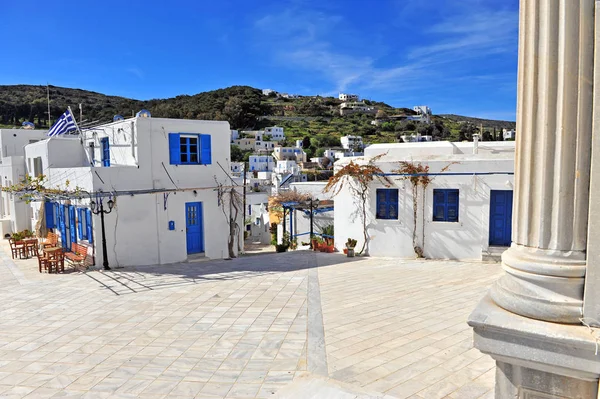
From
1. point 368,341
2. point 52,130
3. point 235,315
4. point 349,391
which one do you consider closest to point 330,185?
point 235,315

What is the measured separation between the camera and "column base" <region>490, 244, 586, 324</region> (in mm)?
2590

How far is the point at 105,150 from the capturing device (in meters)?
16.2

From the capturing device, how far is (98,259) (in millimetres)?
13086

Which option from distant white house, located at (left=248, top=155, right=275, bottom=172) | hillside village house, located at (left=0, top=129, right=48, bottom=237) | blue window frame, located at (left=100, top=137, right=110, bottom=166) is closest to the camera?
blue window frame, located at (left=100, top=137, right=110, bottom=166)

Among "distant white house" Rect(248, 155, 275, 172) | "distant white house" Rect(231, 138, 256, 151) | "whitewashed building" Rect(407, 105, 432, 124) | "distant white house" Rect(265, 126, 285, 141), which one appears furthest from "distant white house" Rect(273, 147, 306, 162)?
"whitewashed building" Rect(407, 105, 432, 124)

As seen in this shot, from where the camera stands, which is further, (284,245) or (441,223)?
(284,245)

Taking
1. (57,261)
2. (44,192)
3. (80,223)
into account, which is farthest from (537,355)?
(44,192)

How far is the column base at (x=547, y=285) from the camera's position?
8.50 ft

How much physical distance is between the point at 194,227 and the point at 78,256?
3906mm

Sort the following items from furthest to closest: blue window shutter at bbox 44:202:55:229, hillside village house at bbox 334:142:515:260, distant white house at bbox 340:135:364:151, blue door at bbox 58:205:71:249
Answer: distant white house at bbox 340:135:364:151, blue window shutter at bbox 44:202:55:229, blue door at bbox 58:205:71:249, hillside village house at bbox 334:142:515:260

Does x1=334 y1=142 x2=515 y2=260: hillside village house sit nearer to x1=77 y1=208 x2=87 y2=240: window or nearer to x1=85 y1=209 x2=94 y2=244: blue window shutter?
x1=85 y1=209 x2=94 y2=244: blue window shutter

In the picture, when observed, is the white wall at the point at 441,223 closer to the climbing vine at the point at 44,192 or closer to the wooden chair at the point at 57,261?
the climbing vine at the point at 44,192

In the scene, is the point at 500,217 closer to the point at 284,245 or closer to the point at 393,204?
the point at 393,204

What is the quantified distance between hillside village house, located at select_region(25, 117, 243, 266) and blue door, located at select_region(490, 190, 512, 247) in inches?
365
